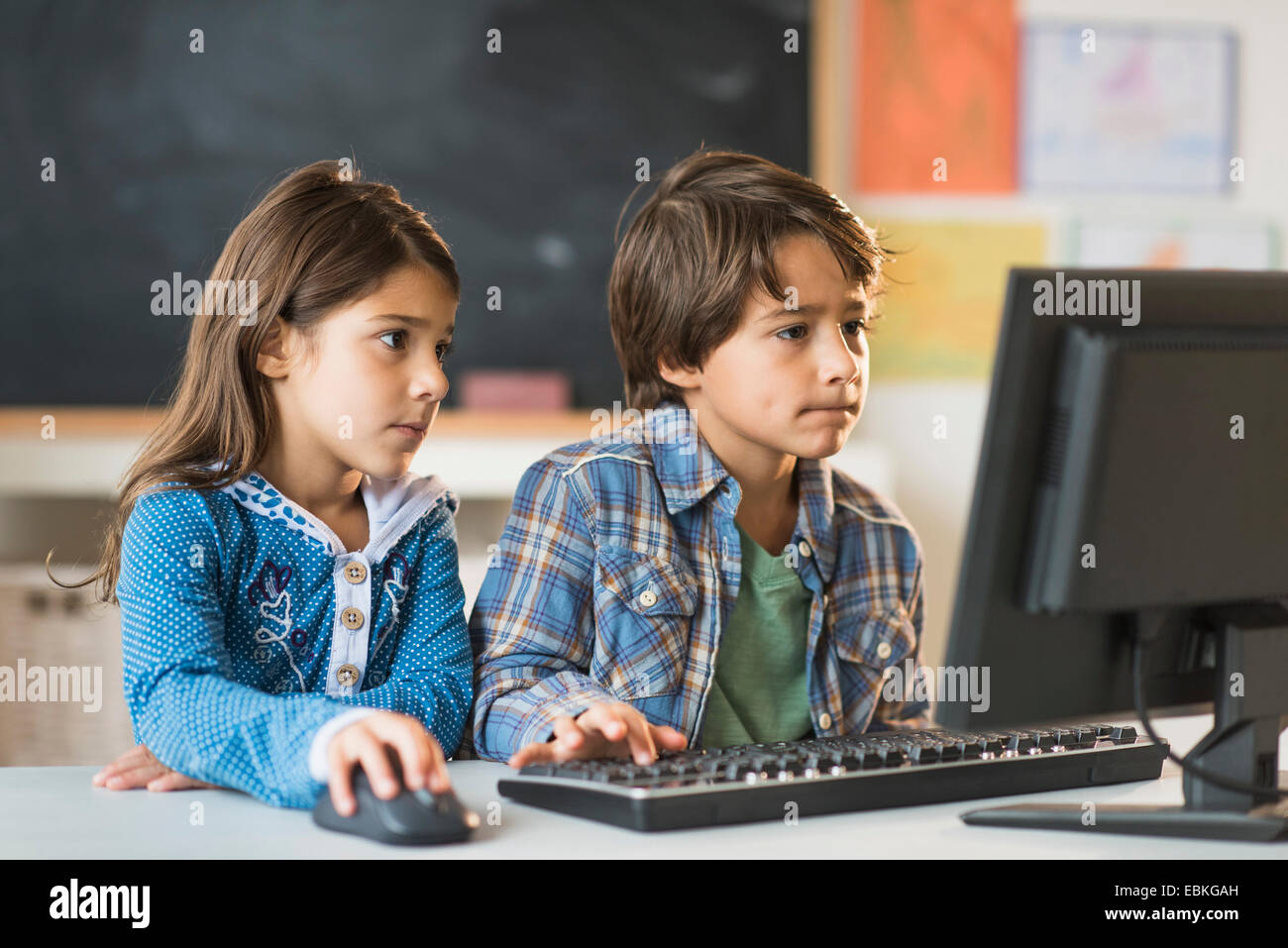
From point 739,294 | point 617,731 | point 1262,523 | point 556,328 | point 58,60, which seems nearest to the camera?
point 1262,523

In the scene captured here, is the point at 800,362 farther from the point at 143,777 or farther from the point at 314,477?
the point at 143,777

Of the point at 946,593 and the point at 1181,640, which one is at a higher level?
the point at 1181,640

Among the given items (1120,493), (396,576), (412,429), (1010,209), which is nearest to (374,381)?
(412,429)

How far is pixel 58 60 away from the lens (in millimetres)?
2916

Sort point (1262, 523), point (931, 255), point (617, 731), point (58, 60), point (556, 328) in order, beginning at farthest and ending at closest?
point (931, 255), point (556, 328), point (58, 60), point (617, 731), point (1262, 523)

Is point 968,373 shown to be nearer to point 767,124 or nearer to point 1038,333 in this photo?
point 767,124

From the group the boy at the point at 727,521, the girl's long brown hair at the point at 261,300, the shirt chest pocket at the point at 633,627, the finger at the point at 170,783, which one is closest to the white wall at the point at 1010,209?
the boy at the point at 727,521

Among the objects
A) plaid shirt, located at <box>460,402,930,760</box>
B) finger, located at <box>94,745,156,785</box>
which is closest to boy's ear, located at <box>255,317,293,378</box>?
plaid shirt, located at <box>460,402,930,760</box>

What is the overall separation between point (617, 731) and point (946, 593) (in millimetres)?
2566

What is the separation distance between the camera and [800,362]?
4.31ft

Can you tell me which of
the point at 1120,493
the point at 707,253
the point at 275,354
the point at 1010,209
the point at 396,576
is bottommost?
the point at 396,576

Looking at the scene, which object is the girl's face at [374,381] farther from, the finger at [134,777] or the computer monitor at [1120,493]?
the computer monitor at [1120,493]

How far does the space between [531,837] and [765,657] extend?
2.01 ft
